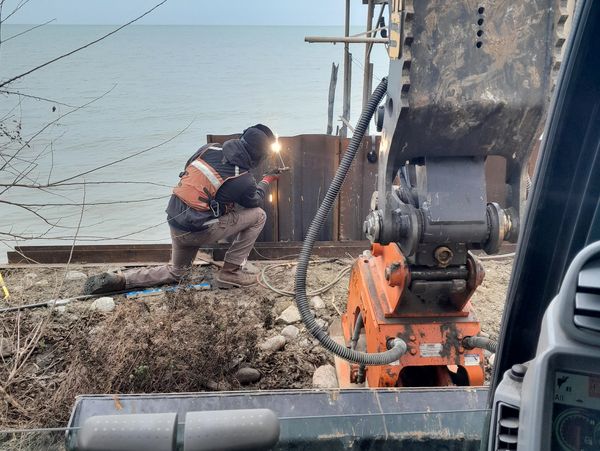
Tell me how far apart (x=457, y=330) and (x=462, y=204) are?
870mm

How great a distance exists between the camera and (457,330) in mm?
3312

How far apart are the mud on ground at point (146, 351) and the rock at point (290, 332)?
6 cm

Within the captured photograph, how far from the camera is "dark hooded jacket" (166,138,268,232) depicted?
5691mm

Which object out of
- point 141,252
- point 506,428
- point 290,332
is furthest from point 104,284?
point 506,428

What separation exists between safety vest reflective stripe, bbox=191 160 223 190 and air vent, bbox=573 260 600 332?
193 inches

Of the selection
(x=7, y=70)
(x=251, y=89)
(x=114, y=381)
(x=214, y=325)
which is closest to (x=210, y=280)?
(x=214, y=325)

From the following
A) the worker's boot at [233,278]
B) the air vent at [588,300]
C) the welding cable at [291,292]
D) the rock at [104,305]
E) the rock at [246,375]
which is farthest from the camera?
the worker's boot at [233,278]

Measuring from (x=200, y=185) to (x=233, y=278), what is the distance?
3.80ft

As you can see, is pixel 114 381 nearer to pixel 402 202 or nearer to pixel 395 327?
pixel 395 327

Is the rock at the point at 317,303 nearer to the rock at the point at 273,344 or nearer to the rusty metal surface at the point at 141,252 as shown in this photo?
the rock at the point at 273,344

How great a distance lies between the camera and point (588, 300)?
1.03 meters

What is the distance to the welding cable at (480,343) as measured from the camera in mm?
3168

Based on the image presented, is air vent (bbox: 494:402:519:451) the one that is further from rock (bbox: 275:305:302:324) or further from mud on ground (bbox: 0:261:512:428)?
rock (bbox: 275:305:302:324)

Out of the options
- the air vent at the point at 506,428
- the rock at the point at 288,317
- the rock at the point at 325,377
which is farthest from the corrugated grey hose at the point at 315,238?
the air vent at the point at 506,428
